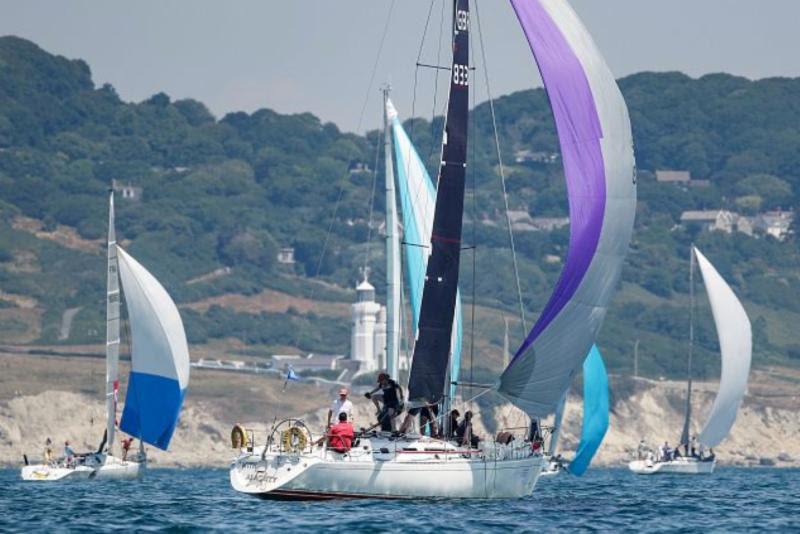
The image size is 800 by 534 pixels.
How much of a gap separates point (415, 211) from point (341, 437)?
15.4 meters

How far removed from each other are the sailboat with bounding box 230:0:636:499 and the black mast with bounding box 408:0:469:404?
5.3 inches

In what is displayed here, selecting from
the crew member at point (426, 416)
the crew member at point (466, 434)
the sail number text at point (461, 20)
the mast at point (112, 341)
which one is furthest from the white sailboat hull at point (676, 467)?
the sail number text at point (461, 20)

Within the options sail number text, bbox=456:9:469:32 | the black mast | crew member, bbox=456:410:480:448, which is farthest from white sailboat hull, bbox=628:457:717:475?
sail number text, bbox=456:9:469:32

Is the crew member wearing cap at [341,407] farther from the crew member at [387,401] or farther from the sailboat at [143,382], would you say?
the sailboat at [143,382]

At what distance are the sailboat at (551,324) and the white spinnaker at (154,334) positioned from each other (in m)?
20.1

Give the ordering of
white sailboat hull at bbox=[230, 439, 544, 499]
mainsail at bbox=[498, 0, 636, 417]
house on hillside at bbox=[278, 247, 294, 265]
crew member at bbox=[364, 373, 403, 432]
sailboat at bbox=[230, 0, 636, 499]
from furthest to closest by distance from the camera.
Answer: house on hillside at bbox=[278, 247, 294, 265] → crew member at bbox=[364, 373, 403, 432] → mainsail at bbox=[498, 0, 636, 417] → sailboat at bbox=[230, 0, 636, 499] → white sailboat hull at bbox=[230, 439, 544, 499]

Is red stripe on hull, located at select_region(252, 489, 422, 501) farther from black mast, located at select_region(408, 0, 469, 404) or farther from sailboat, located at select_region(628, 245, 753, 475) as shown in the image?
sailboat, located at select_region(628, 245, 753, 475)

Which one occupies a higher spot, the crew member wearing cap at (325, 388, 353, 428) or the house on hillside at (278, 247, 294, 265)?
the house on hillside at (278, 247, 294, 265)

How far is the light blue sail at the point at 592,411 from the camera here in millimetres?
55312

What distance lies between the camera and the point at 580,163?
3397 cm

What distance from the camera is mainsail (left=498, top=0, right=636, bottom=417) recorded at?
3375cm

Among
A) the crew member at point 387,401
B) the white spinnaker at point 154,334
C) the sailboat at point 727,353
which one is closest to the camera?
the crew member at point 387,401

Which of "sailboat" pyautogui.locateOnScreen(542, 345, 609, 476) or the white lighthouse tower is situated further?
the white lighthouse tower

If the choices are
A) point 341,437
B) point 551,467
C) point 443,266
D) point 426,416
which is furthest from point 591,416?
point 341,437
